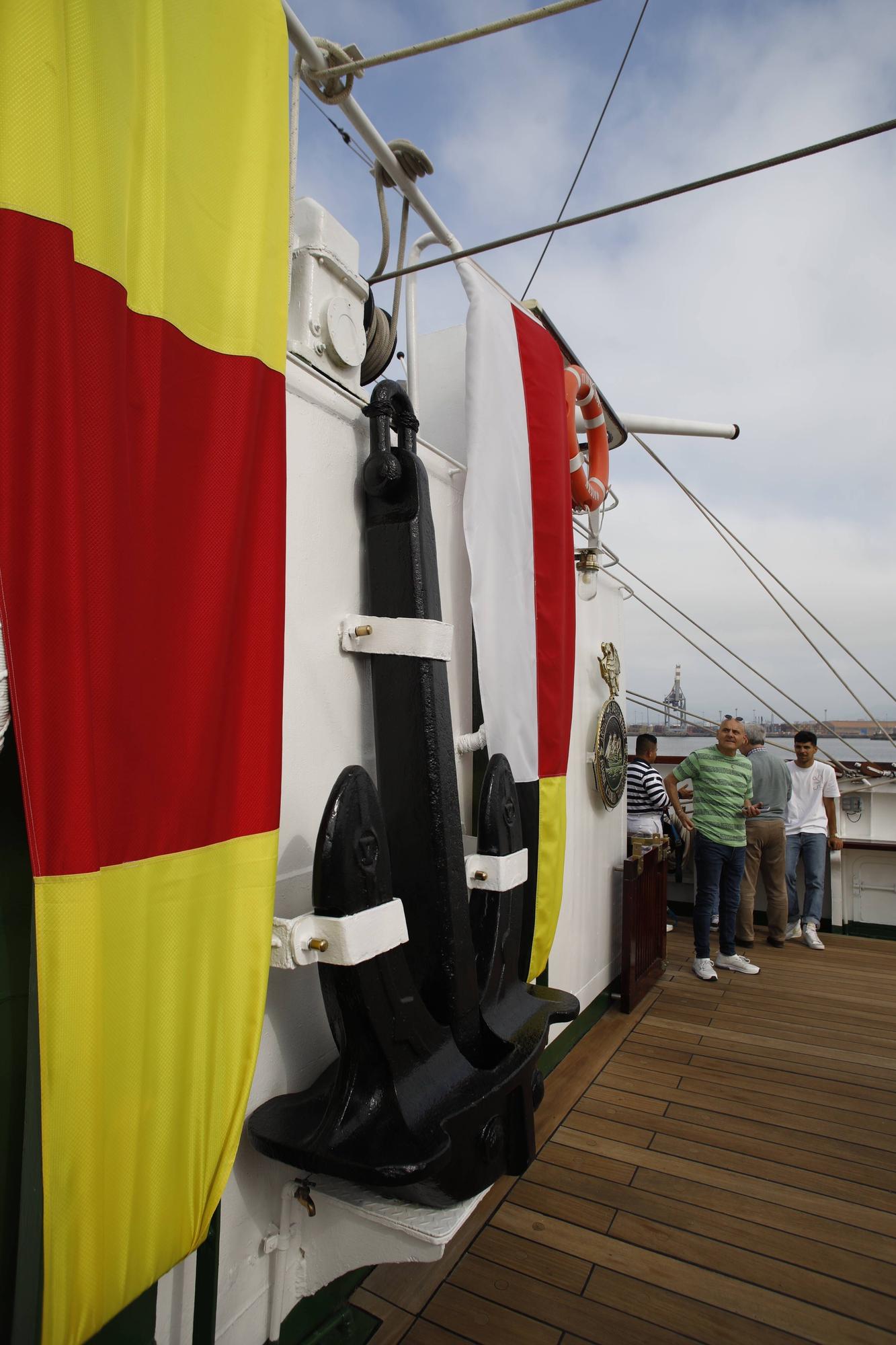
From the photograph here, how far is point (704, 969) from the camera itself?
416cm

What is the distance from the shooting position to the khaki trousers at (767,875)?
16.3 feet

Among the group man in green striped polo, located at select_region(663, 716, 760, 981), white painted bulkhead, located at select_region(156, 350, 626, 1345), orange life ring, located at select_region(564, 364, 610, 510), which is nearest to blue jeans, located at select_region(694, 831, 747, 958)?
man in green striped polo, located at select_region(663, 716, 760, 981)

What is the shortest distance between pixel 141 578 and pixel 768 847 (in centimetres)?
490

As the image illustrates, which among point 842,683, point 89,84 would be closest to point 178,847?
point 89,84

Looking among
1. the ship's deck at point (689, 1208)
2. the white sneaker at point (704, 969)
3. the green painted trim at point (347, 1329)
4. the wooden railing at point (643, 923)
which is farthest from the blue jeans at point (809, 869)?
the green painted trim at point (347, 1329)

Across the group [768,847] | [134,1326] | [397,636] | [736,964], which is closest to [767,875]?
[768,847]

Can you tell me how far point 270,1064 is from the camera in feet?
4.86

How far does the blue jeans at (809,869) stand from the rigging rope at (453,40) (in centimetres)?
475

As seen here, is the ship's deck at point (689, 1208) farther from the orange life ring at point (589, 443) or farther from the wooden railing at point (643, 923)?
the orange life ring at point (589, 443)

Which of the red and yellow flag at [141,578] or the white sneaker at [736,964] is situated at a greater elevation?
the red and yellow flag at [141,578]

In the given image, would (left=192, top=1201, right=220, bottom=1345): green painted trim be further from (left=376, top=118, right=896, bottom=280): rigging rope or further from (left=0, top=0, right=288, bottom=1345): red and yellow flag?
(left=376, top=118, right=896, bottom=280): rigging rope

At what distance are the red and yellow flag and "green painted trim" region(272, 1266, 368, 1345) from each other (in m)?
0.68

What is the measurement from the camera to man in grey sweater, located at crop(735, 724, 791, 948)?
4.97m

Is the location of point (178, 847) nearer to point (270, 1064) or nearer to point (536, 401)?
point (270, 1064)
